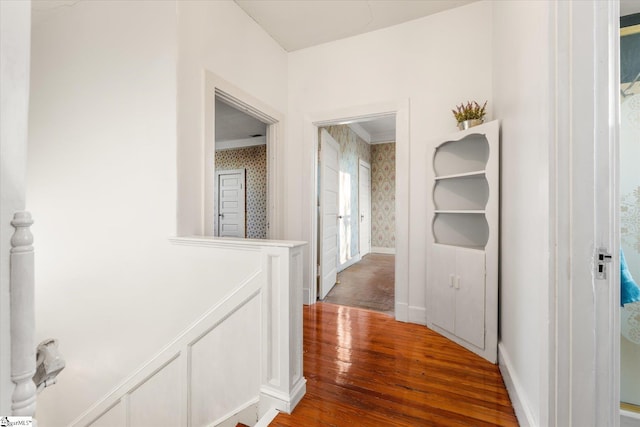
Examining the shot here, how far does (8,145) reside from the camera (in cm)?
50

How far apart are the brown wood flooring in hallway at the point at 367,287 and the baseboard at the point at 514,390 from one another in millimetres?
1088

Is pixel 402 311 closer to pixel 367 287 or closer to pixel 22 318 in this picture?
pixel 367 287

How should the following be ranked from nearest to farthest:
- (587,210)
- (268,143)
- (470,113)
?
(587,210)
(470,113)
(268,143)

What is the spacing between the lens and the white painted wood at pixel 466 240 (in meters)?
1.88

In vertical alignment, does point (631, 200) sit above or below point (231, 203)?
below

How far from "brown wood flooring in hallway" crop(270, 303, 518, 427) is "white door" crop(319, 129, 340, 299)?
899 mm

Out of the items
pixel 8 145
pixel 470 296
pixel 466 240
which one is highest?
pixel 8 145

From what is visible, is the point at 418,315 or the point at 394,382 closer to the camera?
the point at 394,382

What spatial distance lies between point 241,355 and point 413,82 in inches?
102

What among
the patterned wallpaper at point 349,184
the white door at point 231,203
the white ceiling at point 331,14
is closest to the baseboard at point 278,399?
the white ceiling at point 331,14

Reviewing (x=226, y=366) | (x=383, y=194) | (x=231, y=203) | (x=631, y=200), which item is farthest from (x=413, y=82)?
(x=231, y=203)

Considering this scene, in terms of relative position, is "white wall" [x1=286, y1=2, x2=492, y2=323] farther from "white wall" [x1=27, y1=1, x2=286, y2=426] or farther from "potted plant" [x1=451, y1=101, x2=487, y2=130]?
"white wall" [x1=27, y1=1, x2=286, y2=426]

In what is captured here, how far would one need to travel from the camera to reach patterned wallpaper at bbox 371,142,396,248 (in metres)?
6.40

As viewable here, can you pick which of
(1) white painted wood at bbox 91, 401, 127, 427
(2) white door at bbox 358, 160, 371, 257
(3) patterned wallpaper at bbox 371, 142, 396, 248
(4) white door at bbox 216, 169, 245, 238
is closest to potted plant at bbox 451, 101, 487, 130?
(1) white painted wood at bbox 91, 401, 127, 427
